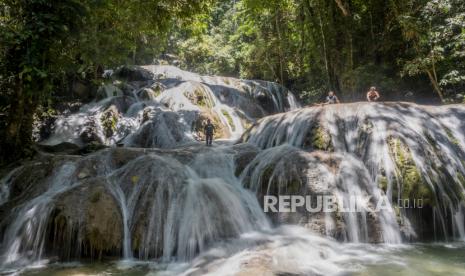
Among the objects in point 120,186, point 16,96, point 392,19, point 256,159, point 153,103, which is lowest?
point 120,186

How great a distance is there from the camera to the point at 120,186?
313 inches

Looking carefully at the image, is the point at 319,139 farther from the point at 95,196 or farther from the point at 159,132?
the point at 159,132

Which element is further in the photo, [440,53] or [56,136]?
[56,136]

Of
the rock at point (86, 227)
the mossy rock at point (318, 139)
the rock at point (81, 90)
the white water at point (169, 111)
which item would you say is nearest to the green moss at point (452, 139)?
the mossy rock at point (318, 139)

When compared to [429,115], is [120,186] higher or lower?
lower

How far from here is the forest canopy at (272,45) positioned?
8898 millimetres

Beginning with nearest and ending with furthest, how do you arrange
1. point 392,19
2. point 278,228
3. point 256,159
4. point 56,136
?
point 278,228 < point 256,159 < point 56,136 < point 392,19

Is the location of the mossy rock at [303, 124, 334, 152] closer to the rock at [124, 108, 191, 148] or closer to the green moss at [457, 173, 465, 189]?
→ the green moss at [457, 173, 465, 189]

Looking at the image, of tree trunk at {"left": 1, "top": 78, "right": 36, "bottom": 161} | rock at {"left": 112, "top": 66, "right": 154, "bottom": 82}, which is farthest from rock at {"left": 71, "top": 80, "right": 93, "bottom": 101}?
tree trunk at {"left": 1, "top": 78, "right": 36, "bottom": 161}

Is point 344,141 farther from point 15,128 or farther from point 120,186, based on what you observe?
point 15,128

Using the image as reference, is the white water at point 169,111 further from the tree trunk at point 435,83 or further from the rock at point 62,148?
the tree trunk at point 435,83

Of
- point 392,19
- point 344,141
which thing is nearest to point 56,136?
point 344,141

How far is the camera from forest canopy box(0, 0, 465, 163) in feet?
29.2

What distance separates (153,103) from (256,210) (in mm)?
10606
